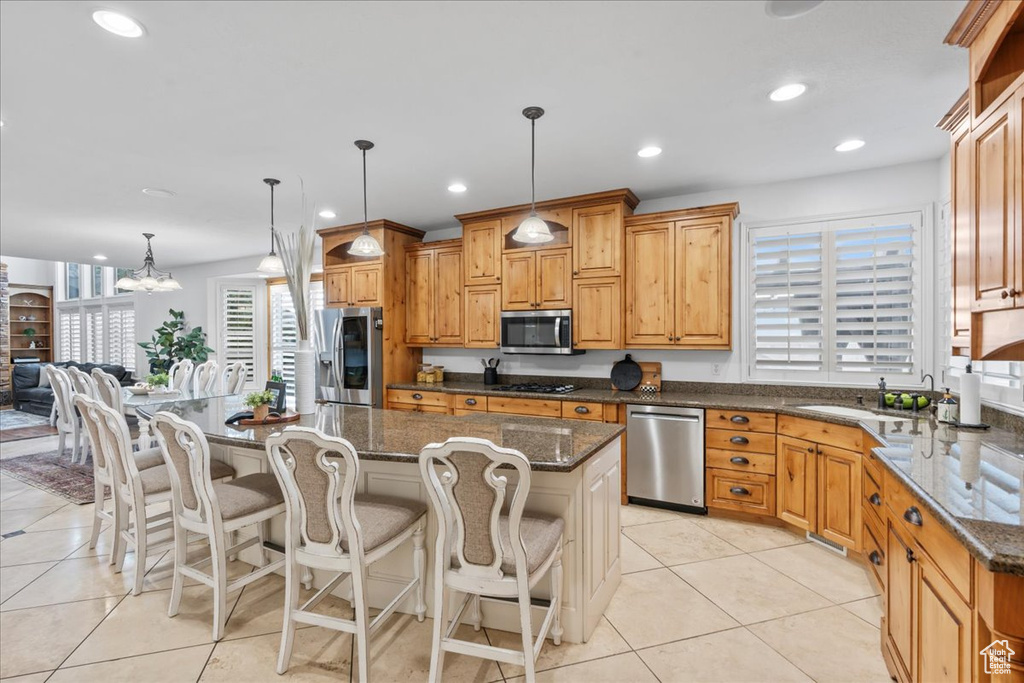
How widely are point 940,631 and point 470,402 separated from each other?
357 centimetres

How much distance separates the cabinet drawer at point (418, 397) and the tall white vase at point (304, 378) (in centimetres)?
171

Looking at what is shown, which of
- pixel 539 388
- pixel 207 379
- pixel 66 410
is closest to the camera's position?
pixel 539 388

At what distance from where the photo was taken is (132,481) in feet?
8.37

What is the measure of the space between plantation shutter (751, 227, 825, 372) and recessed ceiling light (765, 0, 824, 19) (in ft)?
7.67

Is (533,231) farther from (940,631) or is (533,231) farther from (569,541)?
(940,631)

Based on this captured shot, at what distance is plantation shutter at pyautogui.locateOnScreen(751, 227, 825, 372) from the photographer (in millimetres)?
3770

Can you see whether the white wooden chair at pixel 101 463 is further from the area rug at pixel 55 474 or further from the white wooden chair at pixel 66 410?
the white wooden chair at pixel 66 410

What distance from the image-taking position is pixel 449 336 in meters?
5.00

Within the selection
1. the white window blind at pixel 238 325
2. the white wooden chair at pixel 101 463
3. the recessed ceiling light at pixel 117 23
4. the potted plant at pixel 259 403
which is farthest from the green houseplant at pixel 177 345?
the recessed ceiling light at pixel 117 23

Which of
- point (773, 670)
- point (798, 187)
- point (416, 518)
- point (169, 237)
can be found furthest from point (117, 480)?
point (798, 187)

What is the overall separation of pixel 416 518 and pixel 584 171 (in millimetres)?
2695

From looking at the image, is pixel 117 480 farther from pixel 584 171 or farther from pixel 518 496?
pixel 584 171

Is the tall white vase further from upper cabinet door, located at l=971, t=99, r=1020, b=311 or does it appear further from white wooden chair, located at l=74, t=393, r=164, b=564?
upper cabinet door, located at l=971, t=99, r=1020, b=311

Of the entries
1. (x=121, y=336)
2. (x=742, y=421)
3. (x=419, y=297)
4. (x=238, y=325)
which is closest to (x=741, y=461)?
(x=742, y=421)
